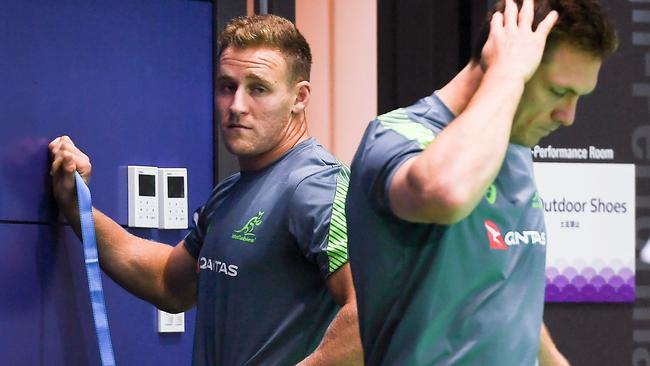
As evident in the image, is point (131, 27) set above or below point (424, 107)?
above

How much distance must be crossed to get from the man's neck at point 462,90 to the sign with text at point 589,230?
191 cm

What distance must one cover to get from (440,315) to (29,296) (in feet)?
5.31

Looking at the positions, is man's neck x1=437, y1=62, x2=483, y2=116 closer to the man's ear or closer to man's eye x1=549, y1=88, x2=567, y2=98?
man's eye x1=549, y1=88, x2=567, y2=98

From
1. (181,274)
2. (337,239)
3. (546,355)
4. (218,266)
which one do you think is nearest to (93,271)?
(181,274)

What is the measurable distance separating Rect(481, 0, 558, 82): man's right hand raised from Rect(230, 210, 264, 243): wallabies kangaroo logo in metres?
1.06

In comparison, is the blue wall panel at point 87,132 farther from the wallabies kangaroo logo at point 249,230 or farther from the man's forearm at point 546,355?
the man's forearm at point 546,355

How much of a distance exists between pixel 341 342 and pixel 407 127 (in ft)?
2.64

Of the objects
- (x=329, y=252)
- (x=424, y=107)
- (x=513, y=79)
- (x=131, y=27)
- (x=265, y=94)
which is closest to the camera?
(x=513, y=79)

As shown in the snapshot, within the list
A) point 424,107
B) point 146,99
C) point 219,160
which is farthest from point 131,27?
point 424,107

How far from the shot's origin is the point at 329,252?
10.3 ft

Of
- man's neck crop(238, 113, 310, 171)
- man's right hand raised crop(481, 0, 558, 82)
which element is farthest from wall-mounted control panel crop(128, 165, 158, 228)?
man's right hand raised crop(481, 0, 558, 82)

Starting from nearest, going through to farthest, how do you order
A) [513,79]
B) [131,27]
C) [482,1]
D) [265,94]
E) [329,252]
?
[513,79] → [329,252] → [265,94] → [131,27] → [482,1]

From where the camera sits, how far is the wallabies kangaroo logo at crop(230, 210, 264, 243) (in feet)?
10.9

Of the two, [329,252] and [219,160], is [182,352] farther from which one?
[329,252]
